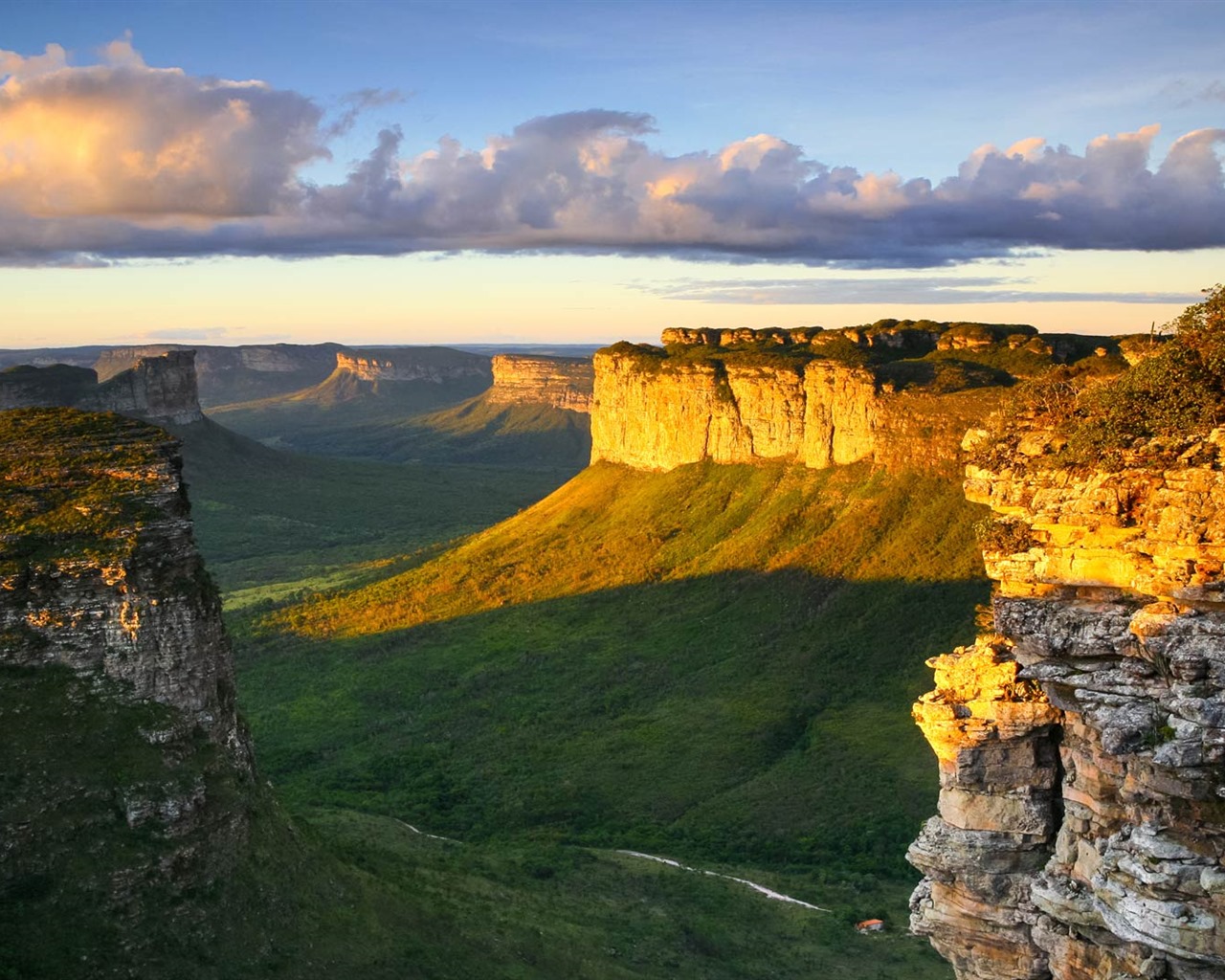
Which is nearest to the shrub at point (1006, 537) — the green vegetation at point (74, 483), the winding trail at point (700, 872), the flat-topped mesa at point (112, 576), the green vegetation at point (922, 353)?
the flat-topped mesa at point (112, 576)

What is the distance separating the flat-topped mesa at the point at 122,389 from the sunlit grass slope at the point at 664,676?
5363 centimetres

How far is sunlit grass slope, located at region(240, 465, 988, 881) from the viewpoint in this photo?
55500 millimetres

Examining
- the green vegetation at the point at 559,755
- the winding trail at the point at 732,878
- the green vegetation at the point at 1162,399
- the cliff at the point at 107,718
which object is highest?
the green vegetation at the point at 1162,399

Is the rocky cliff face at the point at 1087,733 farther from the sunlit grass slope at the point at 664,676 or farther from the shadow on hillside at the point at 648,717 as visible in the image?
the shadow on hillside at the point at 648,717

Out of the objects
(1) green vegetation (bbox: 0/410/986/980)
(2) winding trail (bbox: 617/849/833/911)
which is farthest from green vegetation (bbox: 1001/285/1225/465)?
(2) winding trail (bbox: 617/849/833/911)

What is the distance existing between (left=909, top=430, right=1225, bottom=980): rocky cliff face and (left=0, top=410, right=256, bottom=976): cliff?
60.9 ft

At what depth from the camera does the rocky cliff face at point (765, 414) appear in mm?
76375

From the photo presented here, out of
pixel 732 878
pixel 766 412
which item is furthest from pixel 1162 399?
pixel 766 412

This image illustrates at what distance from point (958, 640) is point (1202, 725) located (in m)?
49.3

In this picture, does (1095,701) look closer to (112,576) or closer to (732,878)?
(112,576)

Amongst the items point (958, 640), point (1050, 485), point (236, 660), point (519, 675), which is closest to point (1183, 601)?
point (1050, 485)

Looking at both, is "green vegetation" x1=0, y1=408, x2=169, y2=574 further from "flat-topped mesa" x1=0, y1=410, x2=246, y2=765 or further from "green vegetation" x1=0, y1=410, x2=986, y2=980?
"green vegetation" x1=0, y1=410, x2=986, y2=980

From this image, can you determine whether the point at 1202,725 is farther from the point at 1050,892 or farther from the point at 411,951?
the point at 411,951

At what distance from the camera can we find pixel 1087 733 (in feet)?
60.0
